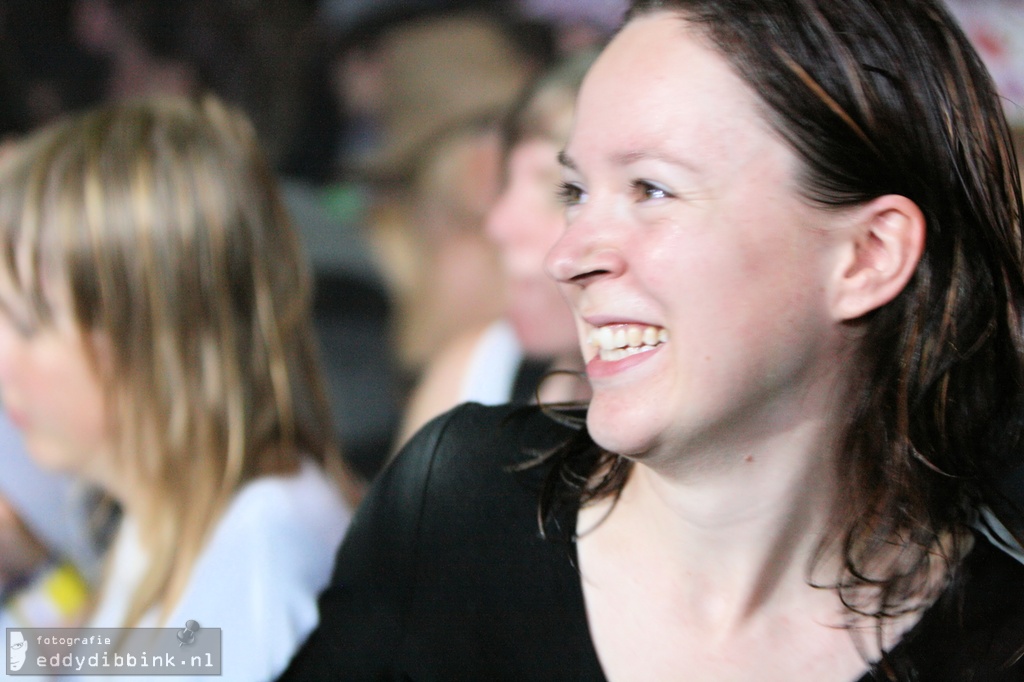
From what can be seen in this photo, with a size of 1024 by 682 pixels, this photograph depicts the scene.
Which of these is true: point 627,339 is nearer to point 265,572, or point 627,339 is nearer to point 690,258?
point 690,258

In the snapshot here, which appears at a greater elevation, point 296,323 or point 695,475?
point 296,323

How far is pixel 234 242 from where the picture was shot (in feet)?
4.10

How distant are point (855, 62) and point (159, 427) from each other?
945mm

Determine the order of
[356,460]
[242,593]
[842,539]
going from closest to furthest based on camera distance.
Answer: [842,539]
[242,593]
[356,460]

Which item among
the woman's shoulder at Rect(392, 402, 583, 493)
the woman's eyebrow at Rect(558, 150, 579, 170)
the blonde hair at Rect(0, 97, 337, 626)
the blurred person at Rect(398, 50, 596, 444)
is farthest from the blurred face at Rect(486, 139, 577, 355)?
the woman's eyebrow at Rect(558, 150, 579, 170)

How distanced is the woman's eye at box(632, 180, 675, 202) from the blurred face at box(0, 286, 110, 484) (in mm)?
792

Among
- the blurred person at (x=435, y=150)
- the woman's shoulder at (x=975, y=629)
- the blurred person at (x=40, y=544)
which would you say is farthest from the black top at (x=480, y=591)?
the blurred person at (x=435, y=150)

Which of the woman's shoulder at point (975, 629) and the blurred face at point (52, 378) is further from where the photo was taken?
the blurred face at point (52, 378)

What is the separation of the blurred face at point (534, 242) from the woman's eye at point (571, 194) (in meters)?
0.59

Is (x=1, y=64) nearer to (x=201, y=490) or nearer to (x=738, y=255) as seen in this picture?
(x=201, y=490)

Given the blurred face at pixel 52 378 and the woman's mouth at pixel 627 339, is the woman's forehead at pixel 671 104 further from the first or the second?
the blurred face at pixel 52 378

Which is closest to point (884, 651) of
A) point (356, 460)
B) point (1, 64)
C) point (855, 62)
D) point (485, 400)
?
point (855, 62)

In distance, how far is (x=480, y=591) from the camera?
90 centimetres

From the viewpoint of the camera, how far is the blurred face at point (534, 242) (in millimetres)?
1528
